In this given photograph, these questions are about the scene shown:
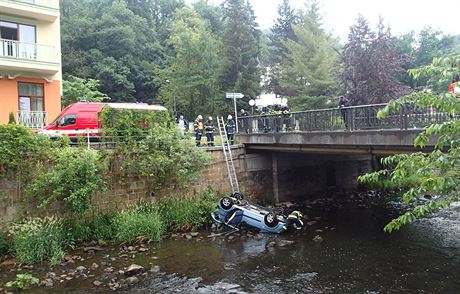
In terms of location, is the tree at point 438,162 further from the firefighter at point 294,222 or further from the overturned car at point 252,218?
the firefighter at point 294,222

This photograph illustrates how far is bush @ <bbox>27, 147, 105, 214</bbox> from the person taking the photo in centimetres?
1328

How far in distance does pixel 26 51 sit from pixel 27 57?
0.39 metres

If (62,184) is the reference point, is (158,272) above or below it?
below

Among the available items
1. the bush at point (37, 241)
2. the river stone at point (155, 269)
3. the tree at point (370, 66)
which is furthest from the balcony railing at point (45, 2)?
the tree at point (370, 66)

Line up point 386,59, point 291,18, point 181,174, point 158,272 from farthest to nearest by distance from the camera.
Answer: point 291,18
point 386,59
point 181,174
point 158,272

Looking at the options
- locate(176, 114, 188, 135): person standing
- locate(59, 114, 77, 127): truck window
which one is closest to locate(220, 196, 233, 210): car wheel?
locate(176, 114, 188, 135): person standing

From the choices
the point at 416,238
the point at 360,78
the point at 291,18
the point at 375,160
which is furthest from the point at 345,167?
the point at 291,18

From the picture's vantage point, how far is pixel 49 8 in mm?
21719

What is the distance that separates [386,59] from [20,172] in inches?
956

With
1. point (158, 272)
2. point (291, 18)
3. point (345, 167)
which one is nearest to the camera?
point (158, 272)

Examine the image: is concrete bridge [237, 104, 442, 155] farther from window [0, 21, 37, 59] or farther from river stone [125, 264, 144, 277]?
window [0, 21, 37, 59]

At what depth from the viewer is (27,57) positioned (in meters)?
20.8

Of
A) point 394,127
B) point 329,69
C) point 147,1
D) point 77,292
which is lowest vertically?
point 77,292

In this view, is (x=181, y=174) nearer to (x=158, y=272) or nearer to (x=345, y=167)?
(x=158, y=272)
